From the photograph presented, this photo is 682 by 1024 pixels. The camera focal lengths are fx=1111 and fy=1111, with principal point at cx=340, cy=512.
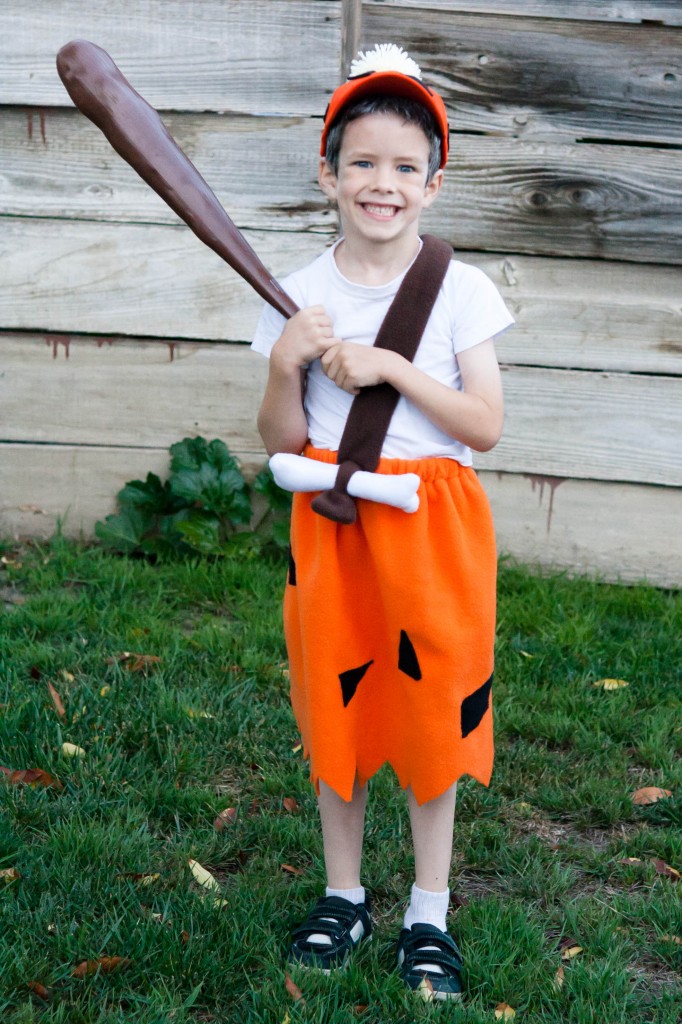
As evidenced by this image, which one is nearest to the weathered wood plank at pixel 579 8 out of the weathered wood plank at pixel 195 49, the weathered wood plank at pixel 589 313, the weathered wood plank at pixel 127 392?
the weathered wood plank at pixel 195 49

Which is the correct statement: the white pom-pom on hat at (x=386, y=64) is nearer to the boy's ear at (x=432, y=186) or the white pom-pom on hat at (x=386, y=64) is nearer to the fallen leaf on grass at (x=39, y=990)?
the boy's ear at (x=432, y=186)

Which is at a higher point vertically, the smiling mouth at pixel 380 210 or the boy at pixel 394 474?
the smiling mouth at pixel 380 210

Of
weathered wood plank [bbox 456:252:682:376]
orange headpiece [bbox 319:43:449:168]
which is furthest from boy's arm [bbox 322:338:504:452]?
weathered wood plank [bbox 456:252:682:376]

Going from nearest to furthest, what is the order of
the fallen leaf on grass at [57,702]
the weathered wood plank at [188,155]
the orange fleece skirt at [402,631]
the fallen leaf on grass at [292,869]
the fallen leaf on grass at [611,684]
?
1. the orange fleece skirt at [402,631]
2. the fallen leaf on grass at [292,869]
3. the fallen leaf on grass at [57,702]
4. the fallen leaf on grass at [611,684]
5. the weathered wood plank at [188,155]

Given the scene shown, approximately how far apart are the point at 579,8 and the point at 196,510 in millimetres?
2006

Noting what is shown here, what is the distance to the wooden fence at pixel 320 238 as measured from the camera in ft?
11.4

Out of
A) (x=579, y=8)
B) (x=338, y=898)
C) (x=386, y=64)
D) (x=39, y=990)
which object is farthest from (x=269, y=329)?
(x=579, y=8)

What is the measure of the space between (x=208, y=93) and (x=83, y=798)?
88.9 inches

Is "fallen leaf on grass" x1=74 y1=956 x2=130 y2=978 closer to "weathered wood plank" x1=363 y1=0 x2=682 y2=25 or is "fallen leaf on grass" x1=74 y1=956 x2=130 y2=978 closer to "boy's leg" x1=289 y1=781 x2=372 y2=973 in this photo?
"boy's leg" x1=289 y1=781 x2=372 y2=973

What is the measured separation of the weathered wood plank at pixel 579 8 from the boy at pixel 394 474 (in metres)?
1.82

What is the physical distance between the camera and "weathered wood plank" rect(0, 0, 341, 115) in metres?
3.48

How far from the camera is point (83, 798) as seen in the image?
2412 mm

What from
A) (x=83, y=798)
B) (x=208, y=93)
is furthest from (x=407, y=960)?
(x=208, y=93)

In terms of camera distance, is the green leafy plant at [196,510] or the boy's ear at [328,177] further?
the green leafy plant at [196,510]
